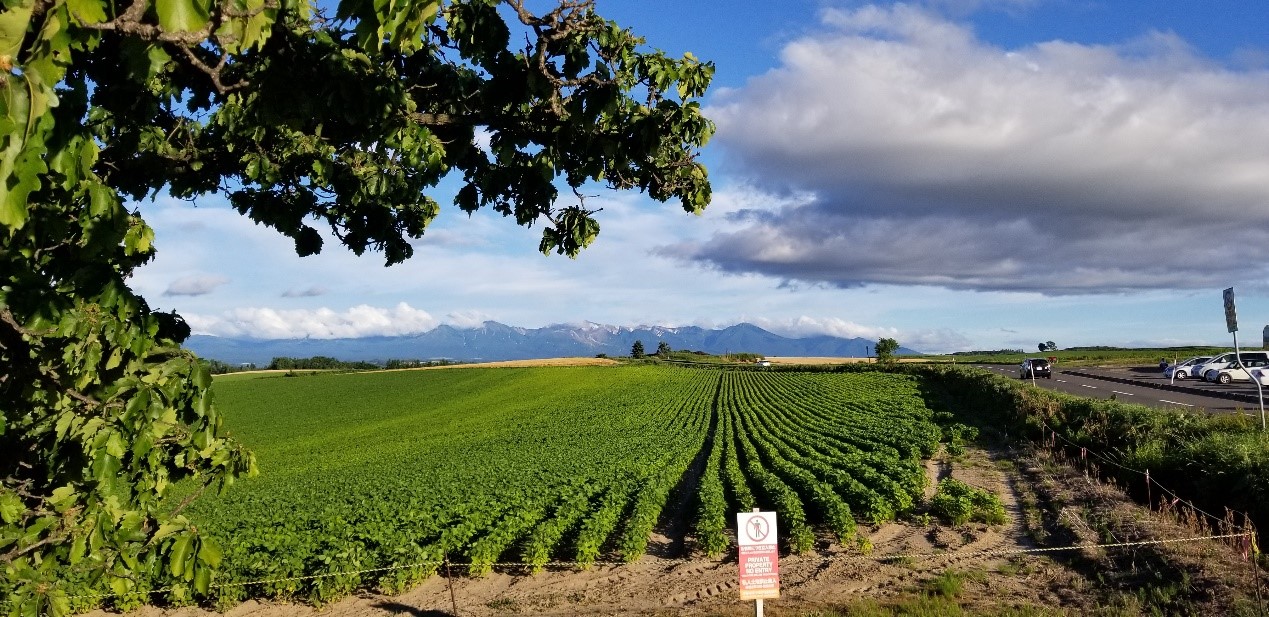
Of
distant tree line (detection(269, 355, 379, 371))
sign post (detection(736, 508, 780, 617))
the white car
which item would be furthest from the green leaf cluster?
distant tree line (detection(269, 355, 379, 371))

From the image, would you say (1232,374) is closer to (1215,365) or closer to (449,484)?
(1215,365)

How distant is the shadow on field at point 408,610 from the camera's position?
37.2 feet

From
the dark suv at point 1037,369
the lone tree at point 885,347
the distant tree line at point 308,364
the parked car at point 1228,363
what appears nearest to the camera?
the parked car at point 1228,363

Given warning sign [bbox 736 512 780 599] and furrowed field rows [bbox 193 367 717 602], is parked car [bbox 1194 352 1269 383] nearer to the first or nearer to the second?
furrowed field rows [bbox 193 367 717 602]

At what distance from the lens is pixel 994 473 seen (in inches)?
788

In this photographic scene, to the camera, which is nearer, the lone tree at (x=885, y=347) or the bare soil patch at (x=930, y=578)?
the bare soil patch at (x=930, y=578)

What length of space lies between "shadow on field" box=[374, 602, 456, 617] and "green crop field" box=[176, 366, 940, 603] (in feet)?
1.57

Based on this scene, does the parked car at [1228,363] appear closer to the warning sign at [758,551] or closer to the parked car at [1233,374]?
the parked car at [1233,374]

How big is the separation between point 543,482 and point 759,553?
40.0 feet

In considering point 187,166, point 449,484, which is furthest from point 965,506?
point 187,166

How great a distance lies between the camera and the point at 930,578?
37.4 ft

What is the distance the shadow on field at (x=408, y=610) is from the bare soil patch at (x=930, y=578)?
1.2 inches

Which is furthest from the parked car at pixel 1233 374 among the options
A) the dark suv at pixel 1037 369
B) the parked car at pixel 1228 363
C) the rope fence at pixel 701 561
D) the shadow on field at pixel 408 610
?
the shadow on field at pixel 408 610

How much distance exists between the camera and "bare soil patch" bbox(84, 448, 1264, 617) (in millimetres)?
9953
